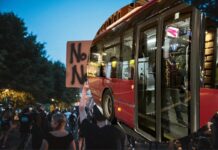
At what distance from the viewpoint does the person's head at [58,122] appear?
108 inches

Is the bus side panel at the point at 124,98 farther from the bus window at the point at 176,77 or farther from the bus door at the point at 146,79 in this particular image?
the bus window at the point at 176,77

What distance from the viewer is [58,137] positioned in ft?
8.94

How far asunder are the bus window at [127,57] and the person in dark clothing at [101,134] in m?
0.35

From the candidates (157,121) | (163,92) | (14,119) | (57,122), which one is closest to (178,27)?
(163,92)

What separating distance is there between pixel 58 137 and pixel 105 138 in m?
0.31

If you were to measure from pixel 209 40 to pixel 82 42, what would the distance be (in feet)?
3.28

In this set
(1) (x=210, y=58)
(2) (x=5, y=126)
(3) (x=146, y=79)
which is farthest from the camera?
(2) (x=5, y=126)

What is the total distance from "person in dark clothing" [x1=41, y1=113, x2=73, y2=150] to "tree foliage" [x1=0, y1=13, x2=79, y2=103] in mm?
148

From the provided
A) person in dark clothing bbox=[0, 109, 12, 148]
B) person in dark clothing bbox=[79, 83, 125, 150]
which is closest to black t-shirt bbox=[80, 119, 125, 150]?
person in dark clothing bbox=[79, 83, 125, 150]

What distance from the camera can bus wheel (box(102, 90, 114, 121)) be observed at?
277cm

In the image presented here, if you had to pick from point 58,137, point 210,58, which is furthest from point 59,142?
point 210,58

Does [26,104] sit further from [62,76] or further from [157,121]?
[157,121]

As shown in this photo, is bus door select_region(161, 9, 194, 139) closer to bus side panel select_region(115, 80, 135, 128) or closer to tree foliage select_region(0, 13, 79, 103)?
bus side panel select_region(115, 80, 135, 128)

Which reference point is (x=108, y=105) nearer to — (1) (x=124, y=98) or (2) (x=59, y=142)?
(1) (x=124, y=98)
